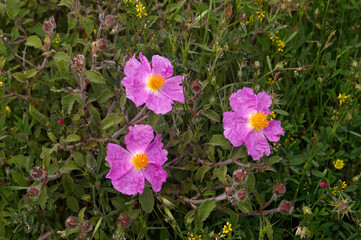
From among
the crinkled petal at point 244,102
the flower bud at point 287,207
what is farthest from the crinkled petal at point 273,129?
the flower bud at point 287,207

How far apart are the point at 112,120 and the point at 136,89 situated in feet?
0.79

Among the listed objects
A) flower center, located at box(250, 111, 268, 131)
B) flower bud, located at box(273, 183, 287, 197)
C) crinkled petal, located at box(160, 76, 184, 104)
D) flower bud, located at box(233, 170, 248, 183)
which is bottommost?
flower bud, located at box(273, 183, 287, 197)

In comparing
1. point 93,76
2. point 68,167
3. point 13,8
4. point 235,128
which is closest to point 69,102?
point 93,76

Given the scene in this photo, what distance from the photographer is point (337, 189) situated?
2.25 meters

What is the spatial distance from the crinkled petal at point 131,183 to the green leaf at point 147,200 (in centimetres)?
13

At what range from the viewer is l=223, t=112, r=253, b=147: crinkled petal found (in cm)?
199

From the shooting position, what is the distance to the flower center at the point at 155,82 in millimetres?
2086

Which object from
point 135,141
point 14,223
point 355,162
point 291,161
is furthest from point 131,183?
point 355,162

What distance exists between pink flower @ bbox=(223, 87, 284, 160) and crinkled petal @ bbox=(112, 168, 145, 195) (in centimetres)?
47

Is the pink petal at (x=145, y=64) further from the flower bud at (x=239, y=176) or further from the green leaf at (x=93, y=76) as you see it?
the flower bud at (x=239, y=176)

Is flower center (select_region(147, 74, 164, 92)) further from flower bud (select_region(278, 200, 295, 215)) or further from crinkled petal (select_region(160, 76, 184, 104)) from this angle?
flower bud (select_region(278, 200, 295, 215))

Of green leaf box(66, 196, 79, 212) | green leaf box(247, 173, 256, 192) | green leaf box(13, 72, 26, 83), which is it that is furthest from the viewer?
green leaf box(13, 72, 26, 83)

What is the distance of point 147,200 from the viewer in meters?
2.10

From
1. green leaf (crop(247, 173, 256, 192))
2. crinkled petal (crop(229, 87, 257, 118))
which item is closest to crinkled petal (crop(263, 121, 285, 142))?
crinkled petal (crop(229, 87, 257, 118))
